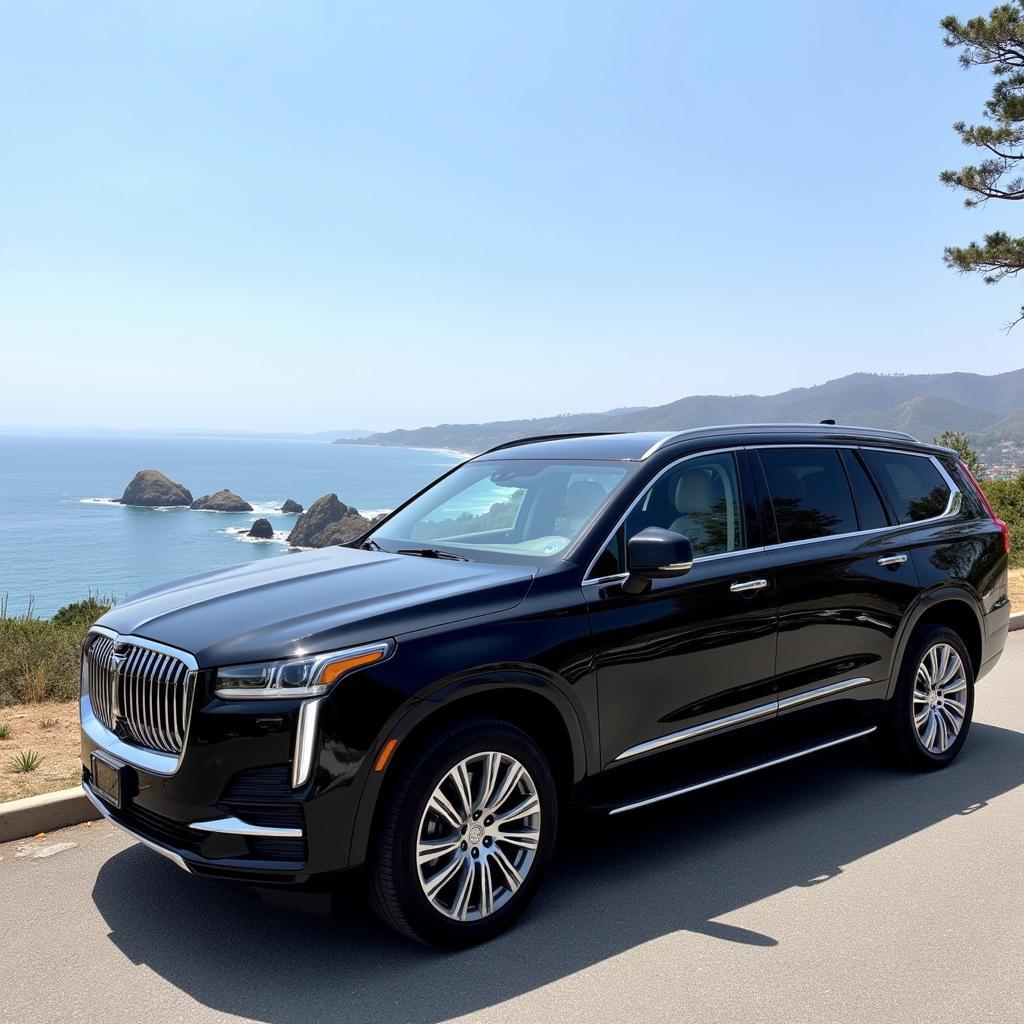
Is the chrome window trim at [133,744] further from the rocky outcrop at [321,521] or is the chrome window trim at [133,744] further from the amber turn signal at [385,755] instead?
the rocky outcrop at [321,521]

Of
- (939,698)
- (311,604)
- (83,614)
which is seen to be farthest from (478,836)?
(83,614)

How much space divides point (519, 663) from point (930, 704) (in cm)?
312

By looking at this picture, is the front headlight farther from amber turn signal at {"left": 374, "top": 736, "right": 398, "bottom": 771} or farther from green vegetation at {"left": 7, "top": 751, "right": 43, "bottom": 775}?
green vegetation at {"left": 7, "top": 751, "right": 43, "bottom": 775}

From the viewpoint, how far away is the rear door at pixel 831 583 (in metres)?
4.82

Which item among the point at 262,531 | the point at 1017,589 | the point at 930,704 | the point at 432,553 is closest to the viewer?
the point at 432,553

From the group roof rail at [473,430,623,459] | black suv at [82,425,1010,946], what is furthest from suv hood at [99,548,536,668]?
roof rail at [473,430,623,459]

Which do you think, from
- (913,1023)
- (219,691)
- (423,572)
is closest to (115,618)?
(219,691)

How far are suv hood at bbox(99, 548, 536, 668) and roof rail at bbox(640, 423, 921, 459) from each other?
3.61ft

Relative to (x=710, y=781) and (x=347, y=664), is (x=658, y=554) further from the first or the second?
(x=347, y=664)

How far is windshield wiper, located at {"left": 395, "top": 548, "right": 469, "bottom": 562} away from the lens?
4.43 meters

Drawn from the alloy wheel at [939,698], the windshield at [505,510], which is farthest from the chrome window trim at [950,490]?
the windshield at [505,510]

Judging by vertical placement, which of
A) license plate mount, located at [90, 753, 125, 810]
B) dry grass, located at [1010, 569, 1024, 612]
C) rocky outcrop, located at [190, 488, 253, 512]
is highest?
license plate mount, located at [90, 753, 125, 810]

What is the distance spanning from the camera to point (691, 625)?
4324mm

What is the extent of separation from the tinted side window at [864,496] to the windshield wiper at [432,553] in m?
2.32
